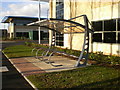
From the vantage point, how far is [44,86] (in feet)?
18.2

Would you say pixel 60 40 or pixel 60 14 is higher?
pixel 60 14

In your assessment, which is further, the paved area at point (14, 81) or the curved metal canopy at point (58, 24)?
the curved metal canopy at point (58, 24)

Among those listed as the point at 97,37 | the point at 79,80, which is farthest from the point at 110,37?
the point at 79,80

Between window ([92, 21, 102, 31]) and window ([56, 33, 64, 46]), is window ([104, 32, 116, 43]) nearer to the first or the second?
window ([92, 21, 102, 31])

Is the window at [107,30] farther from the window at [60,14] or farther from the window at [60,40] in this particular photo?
the window at [60,14]

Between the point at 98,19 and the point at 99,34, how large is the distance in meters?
1.15

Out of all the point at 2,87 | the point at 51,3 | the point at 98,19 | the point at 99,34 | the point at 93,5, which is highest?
the point at 51,3

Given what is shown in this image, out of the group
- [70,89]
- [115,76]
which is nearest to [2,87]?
[70,89]

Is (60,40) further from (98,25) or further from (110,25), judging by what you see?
(110,25)

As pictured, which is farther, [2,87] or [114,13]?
[114,13]

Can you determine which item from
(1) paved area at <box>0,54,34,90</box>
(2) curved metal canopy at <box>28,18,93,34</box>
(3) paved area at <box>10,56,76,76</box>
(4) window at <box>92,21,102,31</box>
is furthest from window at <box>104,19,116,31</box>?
(1) paved area at <box>0,54,34,90</box>

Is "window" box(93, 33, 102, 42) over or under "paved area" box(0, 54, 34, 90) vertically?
over

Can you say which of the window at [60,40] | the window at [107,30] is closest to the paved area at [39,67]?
the window at [107,30]

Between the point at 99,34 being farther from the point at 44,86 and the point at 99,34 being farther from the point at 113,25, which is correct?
the point at 44,86
